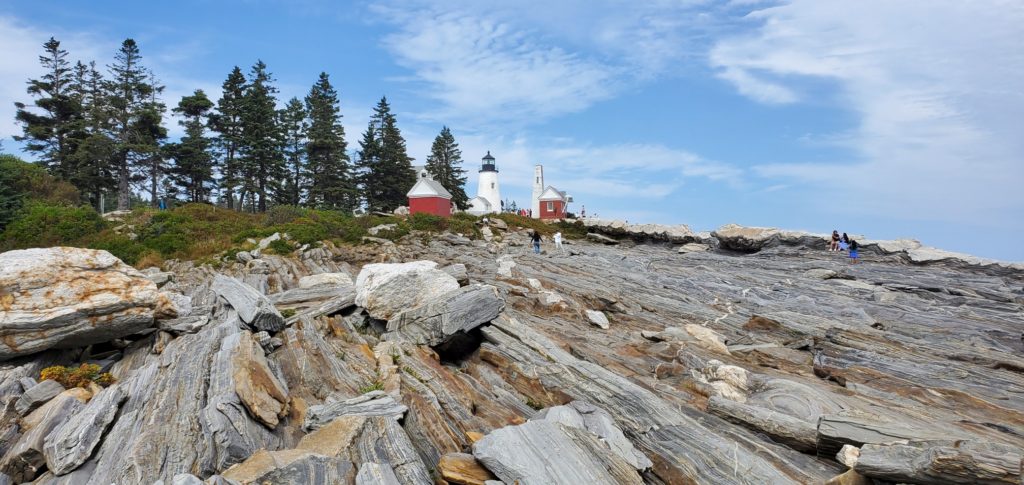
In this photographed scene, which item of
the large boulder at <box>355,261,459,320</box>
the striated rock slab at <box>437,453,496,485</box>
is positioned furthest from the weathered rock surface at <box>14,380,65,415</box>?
the striated rock slab at <box>437,453,496,485</box>

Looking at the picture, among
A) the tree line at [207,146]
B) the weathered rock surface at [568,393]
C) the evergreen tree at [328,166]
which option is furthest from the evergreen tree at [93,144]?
the weathered rock surface at [568,393]

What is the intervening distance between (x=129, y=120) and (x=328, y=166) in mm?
23737

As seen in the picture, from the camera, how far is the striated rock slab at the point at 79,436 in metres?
8.83

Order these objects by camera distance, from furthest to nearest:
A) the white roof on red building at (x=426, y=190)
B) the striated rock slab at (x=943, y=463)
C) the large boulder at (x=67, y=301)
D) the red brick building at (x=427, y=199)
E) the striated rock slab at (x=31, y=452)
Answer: the white roof on red building at (x=426, y=190) → the red brick building at (x=427, y=199) → the large boulder at (x=67, y=301) → the striated rock slab at (x=31, y=452) → the striated rock slab at (x=943, y=463)

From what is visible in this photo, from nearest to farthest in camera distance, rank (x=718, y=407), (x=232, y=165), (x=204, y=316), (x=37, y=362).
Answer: (x=718, y=407), (x=37, y=362), (x=204, y=316), (x=232, y=165)

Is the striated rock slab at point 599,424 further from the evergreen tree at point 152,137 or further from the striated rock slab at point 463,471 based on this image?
the evergreen tree at point 152,137

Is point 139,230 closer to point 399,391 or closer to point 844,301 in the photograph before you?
point 399,391

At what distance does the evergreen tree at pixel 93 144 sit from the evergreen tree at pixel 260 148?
558 inches

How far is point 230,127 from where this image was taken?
2537 inches

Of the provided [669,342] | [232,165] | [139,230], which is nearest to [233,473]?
[669,342]

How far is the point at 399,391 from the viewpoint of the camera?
11109 mm

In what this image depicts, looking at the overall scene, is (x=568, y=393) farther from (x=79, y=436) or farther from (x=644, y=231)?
(x=644, y=231)

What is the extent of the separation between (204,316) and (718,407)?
50.9 feet

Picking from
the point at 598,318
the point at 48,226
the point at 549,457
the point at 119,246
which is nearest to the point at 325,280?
the point at 598,318
